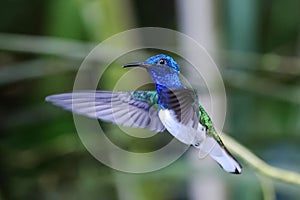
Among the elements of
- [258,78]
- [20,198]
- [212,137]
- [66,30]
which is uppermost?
[212,137]

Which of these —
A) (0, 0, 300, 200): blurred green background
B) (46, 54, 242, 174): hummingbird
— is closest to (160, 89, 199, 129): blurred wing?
(46, 54, 242, 174): hummingbird

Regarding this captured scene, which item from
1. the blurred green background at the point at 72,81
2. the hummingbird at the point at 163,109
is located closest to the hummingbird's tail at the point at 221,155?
the hummingbird at the point at 163,109

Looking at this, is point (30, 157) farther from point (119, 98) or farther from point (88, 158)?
point (119, 98)

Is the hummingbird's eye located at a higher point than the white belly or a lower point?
higher

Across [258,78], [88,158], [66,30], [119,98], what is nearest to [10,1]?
[66,30]

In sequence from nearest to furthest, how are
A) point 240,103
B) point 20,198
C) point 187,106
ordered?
point 187,106, point 240,103, point 20,198

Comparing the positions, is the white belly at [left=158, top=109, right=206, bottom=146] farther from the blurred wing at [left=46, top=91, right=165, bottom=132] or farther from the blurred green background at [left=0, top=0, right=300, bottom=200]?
the blurred green background at [left=0, top=0, right=300, bottom=200]

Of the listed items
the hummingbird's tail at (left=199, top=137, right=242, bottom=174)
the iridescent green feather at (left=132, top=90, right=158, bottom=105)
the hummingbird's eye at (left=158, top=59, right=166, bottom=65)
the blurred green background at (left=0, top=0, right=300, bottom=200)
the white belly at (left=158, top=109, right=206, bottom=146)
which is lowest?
the blurred green background at (left=0, top=0, right=300, bottom=200)
